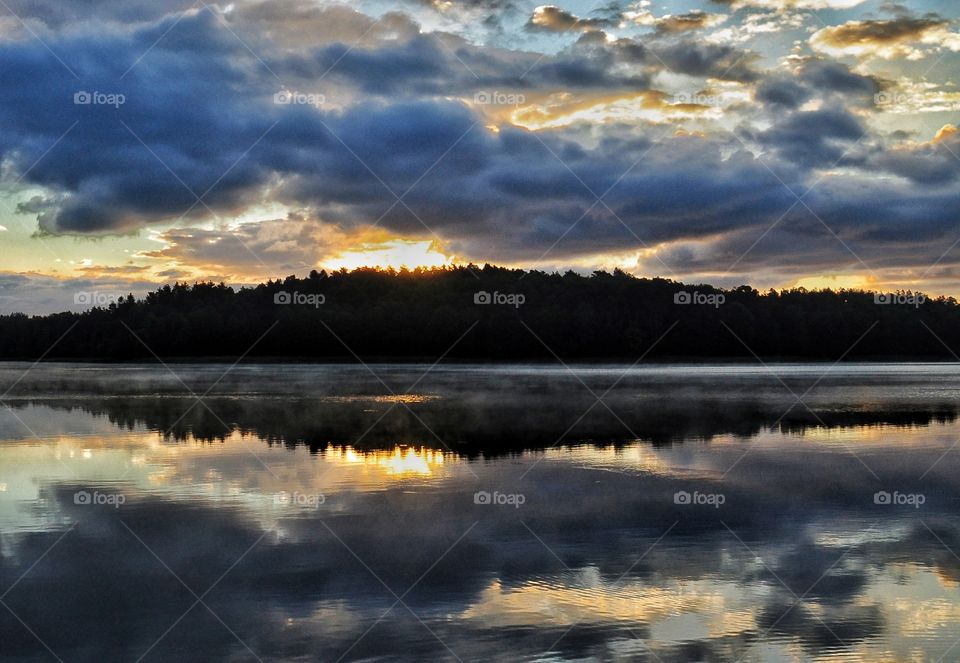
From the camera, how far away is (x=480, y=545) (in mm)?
13055

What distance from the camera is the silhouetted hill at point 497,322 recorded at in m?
122

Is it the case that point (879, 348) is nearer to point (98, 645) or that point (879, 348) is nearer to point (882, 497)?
point (882, 497)

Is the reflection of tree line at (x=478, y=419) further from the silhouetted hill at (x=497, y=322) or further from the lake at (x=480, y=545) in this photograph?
the silhouetted hill at (x=497, y=322)

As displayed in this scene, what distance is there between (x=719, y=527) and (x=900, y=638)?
501 cm

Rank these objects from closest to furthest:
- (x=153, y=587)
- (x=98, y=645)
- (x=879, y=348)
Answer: (x=98, y=645)
(x=153, y=587)
(x=879, y=348)

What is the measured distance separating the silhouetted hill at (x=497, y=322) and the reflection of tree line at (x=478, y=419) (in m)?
71.7

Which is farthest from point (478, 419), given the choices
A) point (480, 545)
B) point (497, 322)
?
point (497, 322)

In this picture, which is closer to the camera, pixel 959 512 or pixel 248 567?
pixel 248 567

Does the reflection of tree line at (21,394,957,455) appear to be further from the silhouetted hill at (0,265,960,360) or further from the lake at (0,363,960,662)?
the silhouetted hill at (0,265,960,360)

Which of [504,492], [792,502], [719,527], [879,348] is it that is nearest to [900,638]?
[719,527]

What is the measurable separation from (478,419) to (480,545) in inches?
757

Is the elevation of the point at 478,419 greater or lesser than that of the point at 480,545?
greater

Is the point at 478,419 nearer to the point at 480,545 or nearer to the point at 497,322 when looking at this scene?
the point at 480,545

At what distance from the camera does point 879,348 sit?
14600 centimetres
